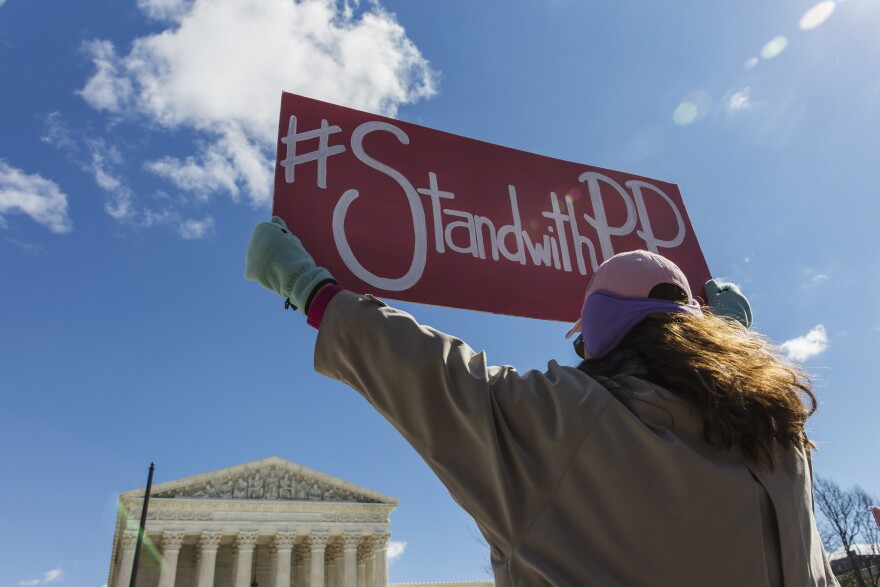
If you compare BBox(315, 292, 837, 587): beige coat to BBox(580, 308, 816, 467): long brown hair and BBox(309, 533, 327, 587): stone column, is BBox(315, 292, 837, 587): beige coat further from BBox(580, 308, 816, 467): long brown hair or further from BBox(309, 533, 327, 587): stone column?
BBox(309, 533, 327, 587): stone column

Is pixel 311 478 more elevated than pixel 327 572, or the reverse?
pixel 311 478

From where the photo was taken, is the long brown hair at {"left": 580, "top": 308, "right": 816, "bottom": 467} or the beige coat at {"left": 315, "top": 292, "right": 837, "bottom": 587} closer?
the beige coat at {"left": 315, "top": 292, "right": 837, "bottom": 587}

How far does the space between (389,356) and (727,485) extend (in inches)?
23.6

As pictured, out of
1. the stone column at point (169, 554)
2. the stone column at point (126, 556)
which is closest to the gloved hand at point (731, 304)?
the stone column at point (126, 556)

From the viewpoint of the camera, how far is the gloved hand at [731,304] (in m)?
2.21

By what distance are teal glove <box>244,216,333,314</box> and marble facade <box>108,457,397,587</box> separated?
3692cm

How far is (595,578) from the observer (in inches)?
37.0

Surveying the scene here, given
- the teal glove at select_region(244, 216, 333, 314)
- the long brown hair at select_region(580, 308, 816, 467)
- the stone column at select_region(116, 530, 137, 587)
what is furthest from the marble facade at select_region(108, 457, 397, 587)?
the long brown hair at select_region(580, 308, 816, 467)

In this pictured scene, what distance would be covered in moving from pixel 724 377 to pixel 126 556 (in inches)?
1505

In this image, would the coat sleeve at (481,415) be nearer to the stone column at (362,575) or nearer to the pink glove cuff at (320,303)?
the pink glove cuff at (320,303)

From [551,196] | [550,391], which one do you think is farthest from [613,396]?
[551,196]

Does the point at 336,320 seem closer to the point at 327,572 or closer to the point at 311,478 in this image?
the point at 311,478

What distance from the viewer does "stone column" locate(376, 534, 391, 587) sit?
35750mm

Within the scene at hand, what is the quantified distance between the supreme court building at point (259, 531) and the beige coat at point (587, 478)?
1483 inches
